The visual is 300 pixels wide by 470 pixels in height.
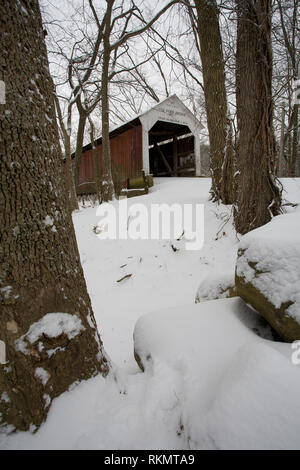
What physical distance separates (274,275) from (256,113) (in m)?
3.19

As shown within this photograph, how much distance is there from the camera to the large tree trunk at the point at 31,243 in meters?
1.11

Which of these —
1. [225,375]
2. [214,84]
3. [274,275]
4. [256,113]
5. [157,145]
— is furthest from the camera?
[157,145]

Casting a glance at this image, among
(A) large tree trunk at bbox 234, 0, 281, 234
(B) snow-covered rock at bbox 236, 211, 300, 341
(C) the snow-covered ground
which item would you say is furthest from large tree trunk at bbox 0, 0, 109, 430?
(A) large tree trunk at bbox 234, 0, 281, 234

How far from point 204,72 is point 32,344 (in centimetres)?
633

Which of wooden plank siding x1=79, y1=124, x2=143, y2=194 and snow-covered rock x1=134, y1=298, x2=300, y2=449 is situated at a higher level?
wooden plank siding x1=79, y1=124, x2=143, y2=194

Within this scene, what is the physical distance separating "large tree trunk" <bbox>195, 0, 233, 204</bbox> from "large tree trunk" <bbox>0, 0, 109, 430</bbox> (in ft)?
14.1

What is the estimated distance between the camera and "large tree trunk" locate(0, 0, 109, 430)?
3.66ft

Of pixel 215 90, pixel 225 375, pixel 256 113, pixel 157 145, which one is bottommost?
pixel 225 375

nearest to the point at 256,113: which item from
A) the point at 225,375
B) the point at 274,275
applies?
the point at 274,275

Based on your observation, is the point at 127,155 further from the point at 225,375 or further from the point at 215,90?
the point at 225,375

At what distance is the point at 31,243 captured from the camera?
1203 millimetres

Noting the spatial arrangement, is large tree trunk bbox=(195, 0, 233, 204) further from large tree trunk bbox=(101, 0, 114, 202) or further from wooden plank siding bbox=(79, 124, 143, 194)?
wooden plank siding bbox=(79, 124, 143, 194)

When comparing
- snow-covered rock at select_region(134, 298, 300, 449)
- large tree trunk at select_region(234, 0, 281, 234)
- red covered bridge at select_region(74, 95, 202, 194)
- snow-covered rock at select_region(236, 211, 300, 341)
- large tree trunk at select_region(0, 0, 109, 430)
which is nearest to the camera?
snow-covered rock at select_region(134, 298, 300, 449)

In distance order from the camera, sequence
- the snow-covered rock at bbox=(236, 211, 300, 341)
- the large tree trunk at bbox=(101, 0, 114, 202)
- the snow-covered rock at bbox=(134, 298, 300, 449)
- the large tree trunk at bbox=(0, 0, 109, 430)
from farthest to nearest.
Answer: the large tree trunk at bbox=(101, 0, 114, 202)
the snow-covered rock at bbox=(236, 211, 300, 341)
the large tree trunk at bbox=(0, 0, 109, 430)
the snow-covered rock at bbox=(134, 298, 300, 449)
